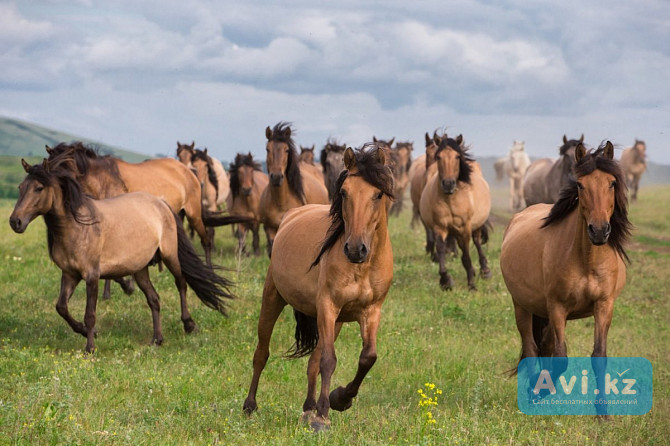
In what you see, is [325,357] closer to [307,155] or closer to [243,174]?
[243,174]

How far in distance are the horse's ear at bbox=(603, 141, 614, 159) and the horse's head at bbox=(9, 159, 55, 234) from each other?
23.3ft

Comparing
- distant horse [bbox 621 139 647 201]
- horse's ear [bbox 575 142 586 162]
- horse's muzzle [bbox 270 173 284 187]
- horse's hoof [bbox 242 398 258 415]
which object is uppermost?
distant horse [bbox 621 139 647 201]

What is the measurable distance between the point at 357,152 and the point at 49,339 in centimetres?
655

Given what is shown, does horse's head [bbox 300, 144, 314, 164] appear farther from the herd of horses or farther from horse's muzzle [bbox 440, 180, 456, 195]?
horse's muzzle [bbox 440, 180, 456, 195]

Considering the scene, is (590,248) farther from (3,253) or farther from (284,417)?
(3,253)

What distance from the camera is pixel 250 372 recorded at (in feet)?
29.4

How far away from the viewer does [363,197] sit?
19.1 ft

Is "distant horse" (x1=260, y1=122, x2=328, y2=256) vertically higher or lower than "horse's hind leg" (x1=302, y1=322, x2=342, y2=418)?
higher

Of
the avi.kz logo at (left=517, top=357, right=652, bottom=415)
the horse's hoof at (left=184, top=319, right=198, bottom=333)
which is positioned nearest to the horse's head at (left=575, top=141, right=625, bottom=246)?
the avi.kz logo at (left=517, top=357, right=652, bottom=415)

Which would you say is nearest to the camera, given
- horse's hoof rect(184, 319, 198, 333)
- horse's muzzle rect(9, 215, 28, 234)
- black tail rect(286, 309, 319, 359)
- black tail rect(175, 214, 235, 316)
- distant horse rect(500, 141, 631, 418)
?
distant horse rect(500, 141, 631, 418)

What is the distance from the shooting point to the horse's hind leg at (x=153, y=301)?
1088 centimetres

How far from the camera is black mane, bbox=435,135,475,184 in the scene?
14.1 m

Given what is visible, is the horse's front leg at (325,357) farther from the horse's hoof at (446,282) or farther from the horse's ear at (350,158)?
the horse's hoof at (446,282)

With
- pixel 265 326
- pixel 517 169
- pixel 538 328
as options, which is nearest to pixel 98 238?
pixel 265 326
